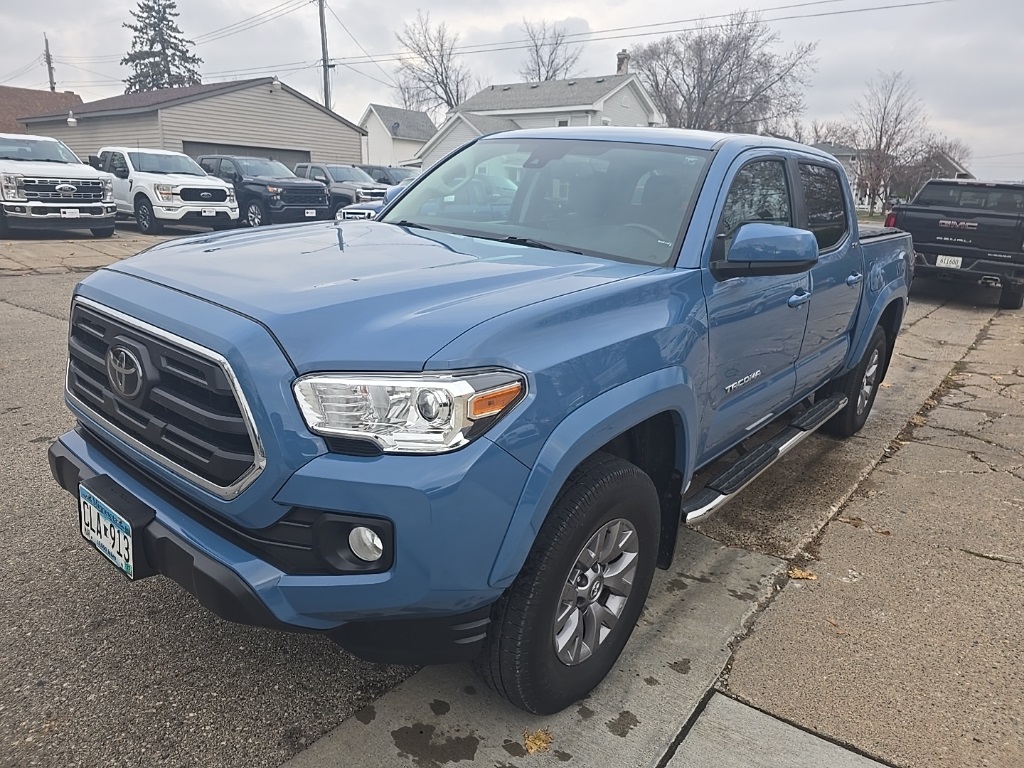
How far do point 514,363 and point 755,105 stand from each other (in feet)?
159

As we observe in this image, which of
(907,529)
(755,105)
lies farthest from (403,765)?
(755,105)

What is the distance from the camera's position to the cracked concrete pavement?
246 centimetres

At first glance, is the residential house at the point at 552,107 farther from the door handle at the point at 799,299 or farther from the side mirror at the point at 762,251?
the side mirror at the point at 762,251

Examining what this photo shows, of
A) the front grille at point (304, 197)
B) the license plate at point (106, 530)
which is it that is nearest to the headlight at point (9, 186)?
the front grille at point (304, 197)

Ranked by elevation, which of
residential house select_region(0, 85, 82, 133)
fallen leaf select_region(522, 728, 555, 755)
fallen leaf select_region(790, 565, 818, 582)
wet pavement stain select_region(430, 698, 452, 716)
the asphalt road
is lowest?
fallen leaf select_region(790, 565, 818, 582)

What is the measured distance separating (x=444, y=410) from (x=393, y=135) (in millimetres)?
50683

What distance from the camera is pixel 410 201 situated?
3.81 m

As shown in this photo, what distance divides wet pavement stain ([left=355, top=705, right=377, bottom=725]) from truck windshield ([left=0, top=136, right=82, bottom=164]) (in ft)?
48.7

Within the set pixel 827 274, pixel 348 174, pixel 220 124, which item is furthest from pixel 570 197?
pixel 220 124

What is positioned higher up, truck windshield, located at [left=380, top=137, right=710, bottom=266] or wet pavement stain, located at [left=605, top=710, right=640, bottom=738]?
truck windshield, located at [left=380, top=137, right=710, bottom=266]

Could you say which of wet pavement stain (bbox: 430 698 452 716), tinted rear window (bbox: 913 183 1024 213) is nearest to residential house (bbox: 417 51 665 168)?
tinted rear window (bbox: 913 183 1024 213)

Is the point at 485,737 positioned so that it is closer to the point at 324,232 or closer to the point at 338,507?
the point at 338,507

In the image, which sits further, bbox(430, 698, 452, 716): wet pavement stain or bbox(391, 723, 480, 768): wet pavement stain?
bbox(430, 698, 452, 716): wet pavement stain

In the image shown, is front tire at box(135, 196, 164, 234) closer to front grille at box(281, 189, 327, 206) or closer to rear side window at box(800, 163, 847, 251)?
front grille at box(281, 189, 327, 206)
